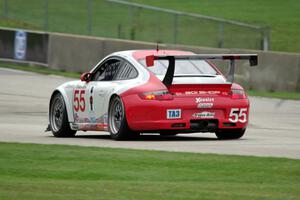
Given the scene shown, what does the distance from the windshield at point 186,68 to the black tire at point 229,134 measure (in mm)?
833

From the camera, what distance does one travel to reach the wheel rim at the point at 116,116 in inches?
639

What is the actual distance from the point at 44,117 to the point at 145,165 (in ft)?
32.1

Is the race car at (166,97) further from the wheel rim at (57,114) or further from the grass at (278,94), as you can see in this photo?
the grass at (278,94)

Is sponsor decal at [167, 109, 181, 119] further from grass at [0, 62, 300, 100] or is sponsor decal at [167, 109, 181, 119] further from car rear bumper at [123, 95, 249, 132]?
grass at [0, 62, 300, 100]

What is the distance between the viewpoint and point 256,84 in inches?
1113

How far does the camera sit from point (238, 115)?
16.4m

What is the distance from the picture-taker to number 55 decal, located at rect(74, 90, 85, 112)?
17.4 metres

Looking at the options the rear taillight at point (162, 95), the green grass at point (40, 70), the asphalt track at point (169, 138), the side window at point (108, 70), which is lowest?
the asphalt track at point (169, 138)

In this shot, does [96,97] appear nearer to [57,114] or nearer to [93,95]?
[93,95]

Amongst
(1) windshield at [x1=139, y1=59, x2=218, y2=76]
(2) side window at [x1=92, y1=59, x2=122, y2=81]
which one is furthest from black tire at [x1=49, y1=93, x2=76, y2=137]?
(1) windshield at [x1=139, y1=59, x2=218, y2=76]

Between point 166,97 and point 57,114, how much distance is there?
273cm

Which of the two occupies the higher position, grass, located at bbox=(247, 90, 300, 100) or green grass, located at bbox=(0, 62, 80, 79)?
green grass, located at bbox=(0, 62, 80, 79)

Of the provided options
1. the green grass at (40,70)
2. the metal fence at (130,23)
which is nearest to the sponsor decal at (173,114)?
the green grass at (40,70)

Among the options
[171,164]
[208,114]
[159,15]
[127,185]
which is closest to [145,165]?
[171,164]
